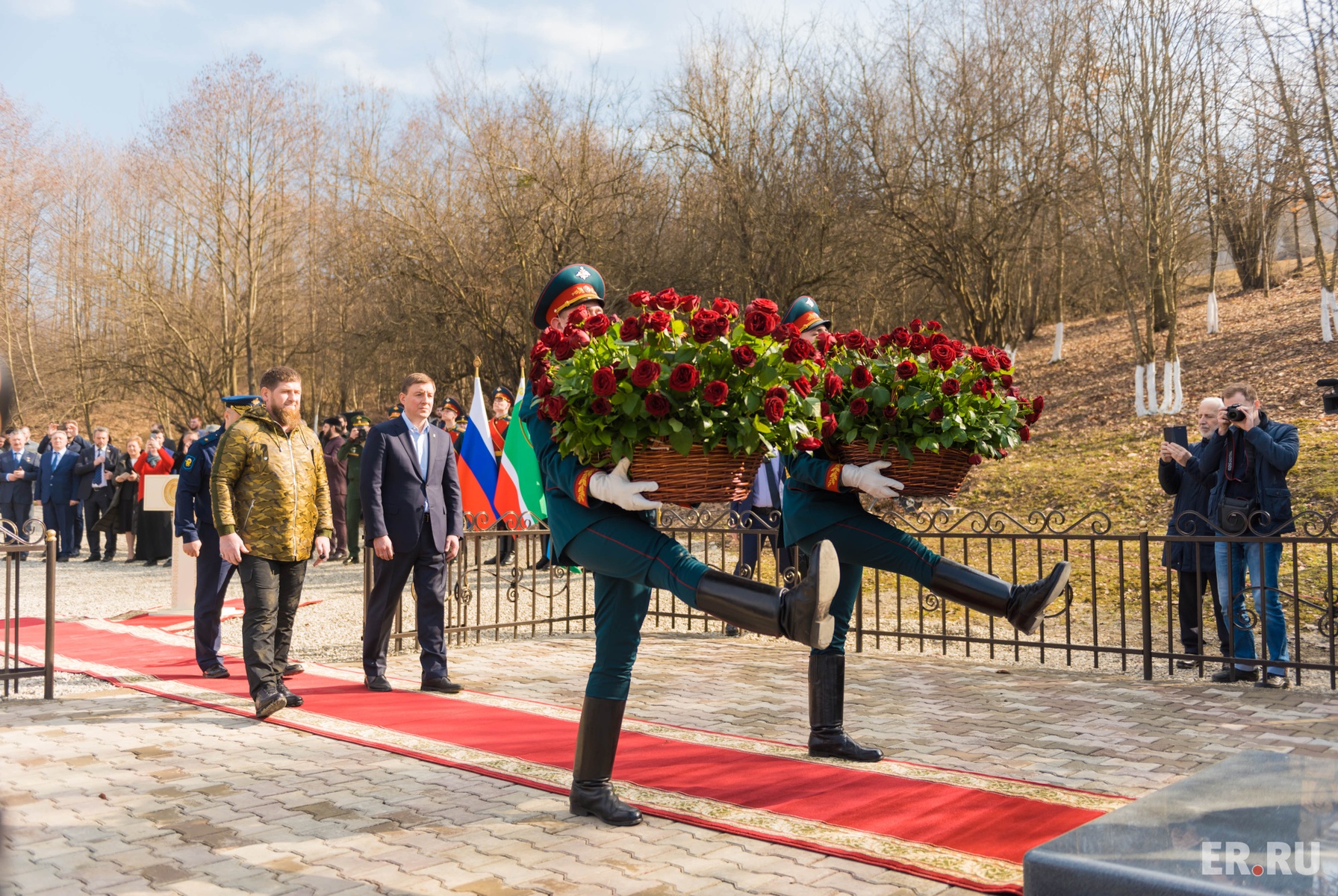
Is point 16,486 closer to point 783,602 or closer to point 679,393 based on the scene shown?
point 679,393

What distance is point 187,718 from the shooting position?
19.1ft

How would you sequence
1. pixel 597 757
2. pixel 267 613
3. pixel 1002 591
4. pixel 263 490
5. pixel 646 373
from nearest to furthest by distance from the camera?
pixel 646 373 → pixel 597 757 → pixel 1002 591 → pixel 267 613 → pixel 263 490

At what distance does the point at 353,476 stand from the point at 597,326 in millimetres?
11222

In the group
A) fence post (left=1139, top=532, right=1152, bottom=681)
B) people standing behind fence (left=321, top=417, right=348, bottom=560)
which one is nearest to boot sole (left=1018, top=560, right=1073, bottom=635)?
fence post (left=1139, top=532, right=1152, bottom=681)

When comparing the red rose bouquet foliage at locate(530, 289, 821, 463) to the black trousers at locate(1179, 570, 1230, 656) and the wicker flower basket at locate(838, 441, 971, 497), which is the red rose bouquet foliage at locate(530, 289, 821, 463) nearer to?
the wicker flower basket at locate(838, 441, 971, 497)

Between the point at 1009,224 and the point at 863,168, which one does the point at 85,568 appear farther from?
the point at 1009,224

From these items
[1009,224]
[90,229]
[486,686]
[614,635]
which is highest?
[90,229]

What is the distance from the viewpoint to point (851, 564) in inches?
187

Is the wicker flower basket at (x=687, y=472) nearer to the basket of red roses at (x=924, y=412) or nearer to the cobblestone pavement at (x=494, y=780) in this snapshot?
the basket of red roses at (x=924, y=412)

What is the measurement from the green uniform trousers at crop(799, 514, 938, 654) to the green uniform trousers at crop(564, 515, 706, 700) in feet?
3.00

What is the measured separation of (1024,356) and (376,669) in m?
28.3

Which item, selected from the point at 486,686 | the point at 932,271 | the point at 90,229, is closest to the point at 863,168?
the point at 932,271
